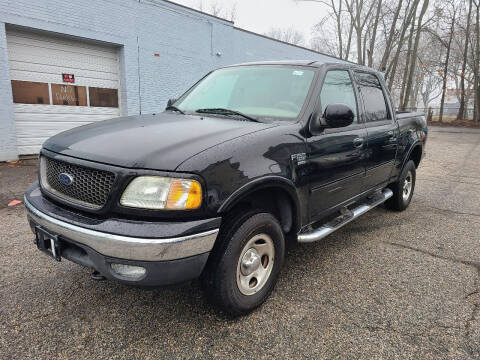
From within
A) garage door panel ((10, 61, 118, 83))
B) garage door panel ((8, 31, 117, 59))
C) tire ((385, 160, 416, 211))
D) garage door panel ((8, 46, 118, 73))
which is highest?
garage door panel ((8, 31, 117, 59))

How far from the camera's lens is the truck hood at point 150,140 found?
2.04m

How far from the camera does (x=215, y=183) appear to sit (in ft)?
6.78

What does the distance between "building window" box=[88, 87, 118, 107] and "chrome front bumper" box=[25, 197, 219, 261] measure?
8431 millimetres

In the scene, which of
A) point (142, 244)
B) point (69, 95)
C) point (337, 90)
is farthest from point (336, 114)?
point (69, 95)

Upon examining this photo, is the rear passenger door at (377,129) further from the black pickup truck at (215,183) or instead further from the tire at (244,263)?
the tire at (244,263)

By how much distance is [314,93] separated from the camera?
299 cm

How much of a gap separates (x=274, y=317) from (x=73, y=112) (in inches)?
338

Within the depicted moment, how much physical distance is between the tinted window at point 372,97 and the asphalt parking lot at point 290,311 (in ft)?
4.75

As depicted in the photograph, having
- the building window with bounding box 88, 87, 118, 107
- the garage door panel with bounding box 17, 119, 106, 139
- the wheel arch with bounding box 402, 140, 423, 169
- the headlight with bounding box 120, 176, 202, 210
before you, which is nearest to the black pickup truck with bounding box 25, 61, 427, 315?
the headlight with bounding box 120, 176, 202, 210

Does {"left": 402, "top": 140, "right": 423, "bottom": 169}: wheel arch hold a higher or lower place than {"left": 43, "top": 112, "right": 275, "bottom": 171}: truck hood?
lower

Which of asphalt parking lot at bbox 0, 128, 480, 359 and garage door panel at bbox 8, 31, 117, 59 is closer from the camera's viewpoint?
asphalt parking lot at bbox 0, 128, 480, 359

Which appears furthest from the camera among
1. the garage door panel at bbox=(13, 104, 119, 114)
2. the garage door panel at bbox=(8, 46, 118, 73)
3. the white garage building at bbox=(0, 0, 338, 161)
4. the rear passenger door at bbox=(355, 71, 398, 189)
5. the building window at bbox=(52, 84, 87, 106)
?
the building window at bbox=(52, 84, 87, 106)

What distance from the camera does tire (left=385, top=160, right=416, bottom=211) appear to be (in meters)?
4.82

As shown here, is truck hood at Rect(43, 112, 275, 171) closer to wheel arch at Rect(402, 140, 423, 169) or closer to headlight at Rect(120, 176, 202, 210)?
headlight at Rect(120, 176, 202, 210)
